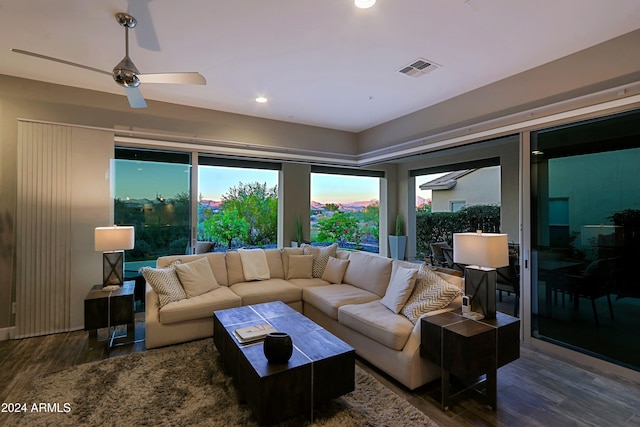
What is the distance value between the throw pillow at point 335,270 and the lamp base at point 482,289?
6.23 ft

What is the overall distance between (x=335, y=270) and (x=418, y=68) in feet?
9.05

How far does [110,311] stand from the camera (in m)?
3.27

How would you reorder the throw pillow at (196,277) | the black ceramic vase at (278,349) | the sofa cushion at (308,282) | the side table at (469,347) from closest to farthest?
1. the black ceramic vase at (278,349)
2. the side table at (469,347)
3. the throw pillow at (196,277)
4. the sofa cushion at (308,282)

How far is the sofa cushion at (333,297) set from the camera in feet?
11.1

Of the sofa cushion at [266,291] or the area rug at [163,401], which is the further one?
the sofa cushion at [266,291]

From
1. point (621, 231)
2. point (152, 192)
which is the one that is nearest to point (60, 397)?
point (152, 192)

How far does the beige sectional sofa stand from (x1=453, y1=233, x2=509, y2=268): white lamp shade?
0.38 meters

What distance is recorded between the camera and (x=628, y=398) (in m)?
2.39

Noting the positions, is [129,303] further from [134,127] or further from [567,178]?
[567,178]

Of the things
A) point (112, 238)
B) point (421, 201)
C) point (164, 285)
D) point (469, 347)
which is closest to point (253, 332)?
point (164, 285)

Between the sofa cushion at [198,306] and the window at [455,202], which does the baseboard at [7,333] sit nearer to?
the sofa cushion at [198,306]

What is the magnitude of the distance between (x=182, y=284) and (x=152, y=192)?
1.67 m

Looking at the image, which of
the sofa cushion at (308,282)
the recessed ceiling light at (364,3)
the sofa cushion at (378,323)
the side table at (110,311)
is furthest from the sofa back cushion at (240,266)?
the recessed ceiling light at (364,3)

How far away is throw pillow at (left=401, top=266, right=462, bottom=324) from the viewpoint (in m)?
2.70
